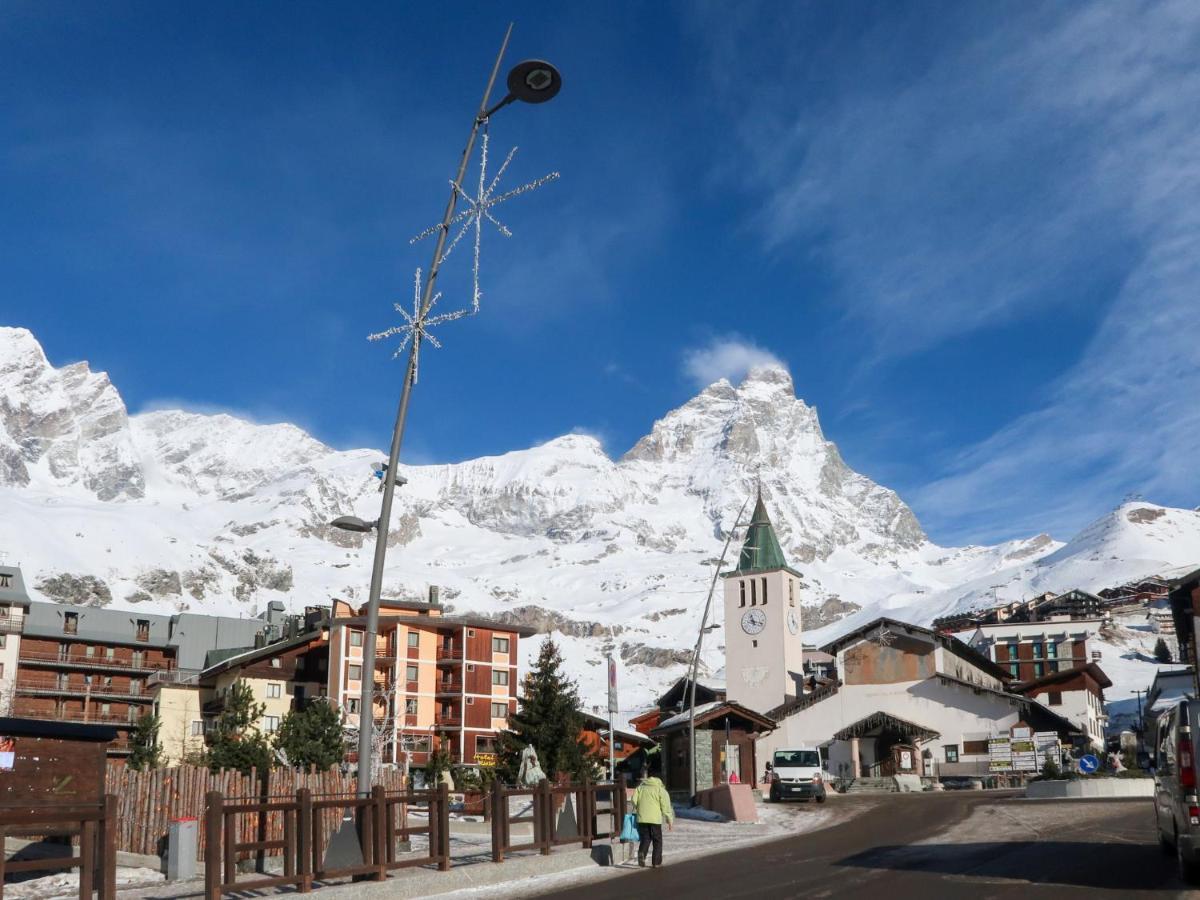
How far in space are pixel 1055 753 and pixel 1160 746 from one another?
138 ft

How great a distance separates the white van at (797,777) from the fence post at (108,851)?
34089 millimetres

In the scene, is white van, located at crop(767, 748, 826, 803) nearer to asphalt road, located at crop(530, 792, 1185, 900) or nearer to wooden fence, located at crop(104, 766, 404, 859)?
asphalt road, located at crop(530, 792, 1185, 900)

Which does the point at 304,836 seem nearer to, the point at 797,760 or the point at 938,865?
the point at 938,865

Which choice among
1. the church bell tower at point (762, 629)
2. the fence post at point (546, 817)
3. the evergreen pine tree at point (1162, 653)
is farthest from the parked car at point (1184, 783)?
the evergreen pine tree at point (1162, 653)

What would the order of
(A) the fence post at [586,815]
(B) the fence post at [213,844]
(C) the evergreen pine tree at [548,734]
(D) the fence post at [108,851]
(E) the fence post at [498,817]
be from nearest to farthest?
(D) the fence post at [108,851] → (B) the fence post at [213,844] → (E) the fence post at [498,817] → (A) the fence post at [586,815] → (C) the evergreen pine tree at [548,734]

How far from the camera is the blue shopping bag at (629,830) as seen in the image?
19.8m

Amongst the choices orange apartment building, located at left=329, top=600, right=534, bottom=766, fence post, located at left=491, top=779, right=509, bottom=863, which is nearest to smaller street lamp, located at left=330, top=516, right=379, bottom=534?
fence post, located at left=491, top=779, right=509, bottom=863

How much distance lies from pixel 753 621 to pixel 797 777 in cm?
4279

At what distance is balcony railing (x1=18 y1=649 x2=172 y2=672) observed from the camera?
93.0 meters

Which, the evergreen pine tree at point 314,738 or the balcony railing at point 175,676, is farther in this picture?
the balcony railing at point 175,676

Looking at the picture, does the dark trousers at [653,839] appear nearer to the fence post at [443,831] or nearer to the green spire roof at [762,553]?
the fence post at [443,831]

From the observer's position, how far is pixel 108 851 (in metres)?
11.8

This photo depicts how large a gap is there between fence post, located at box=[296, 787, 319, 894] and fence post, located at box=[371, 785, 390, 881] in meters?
1.08

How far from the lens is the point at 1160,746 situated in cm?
1655
